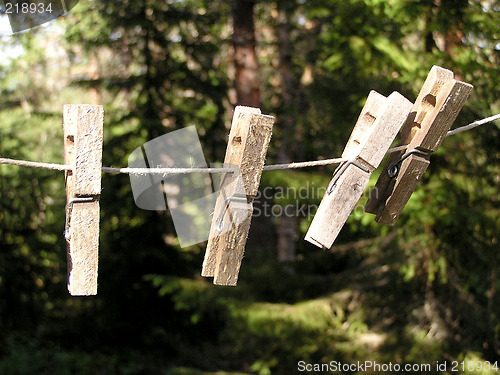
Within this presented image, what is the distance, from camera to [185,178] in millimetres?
5387

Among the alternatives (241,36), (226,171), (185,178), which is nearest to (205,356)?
(185,178)

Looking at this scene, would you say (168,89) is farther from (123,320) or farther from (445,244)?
(445,244)

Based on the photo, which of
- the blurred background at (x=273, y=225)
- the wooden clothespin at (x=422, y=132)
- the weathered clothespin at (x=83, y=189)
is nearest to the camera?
the weathered clothespin at (x=83, y=189)

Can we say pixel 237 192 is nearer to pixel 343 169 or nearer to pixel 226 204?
pixel 226 204

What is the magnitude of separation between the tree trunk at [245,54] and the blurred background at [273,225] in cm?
2

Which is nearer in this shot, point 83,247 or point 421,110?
point 83,247

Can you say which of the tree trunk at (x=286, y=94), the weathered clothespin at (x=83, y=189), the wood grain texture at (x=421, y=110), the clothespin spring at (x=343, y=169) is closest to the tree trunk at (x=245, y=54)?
the tree trunk at (x=286, y=94)

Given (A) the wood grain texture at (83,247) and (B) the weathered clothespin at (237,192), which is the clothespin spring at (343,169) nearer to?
(B) the weathered clothespin at (237,192)

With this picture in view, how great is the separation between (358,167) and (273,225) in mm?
6483

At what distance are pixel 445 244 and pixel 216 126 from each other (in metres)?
A: 3.07

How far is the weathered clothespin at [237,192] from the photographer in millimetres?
1747

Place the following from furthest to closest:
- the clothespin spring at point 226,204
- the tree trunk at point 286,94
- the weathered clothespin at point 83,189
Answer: the tree trunk at point 286,94
the clothespin spring at point 226,204
the weathered clothespin at point 83,189

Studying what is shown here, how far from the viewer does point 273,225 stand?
8312 mm

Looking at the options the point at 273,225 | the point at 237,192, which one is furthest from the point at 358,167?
the point at 273,225
